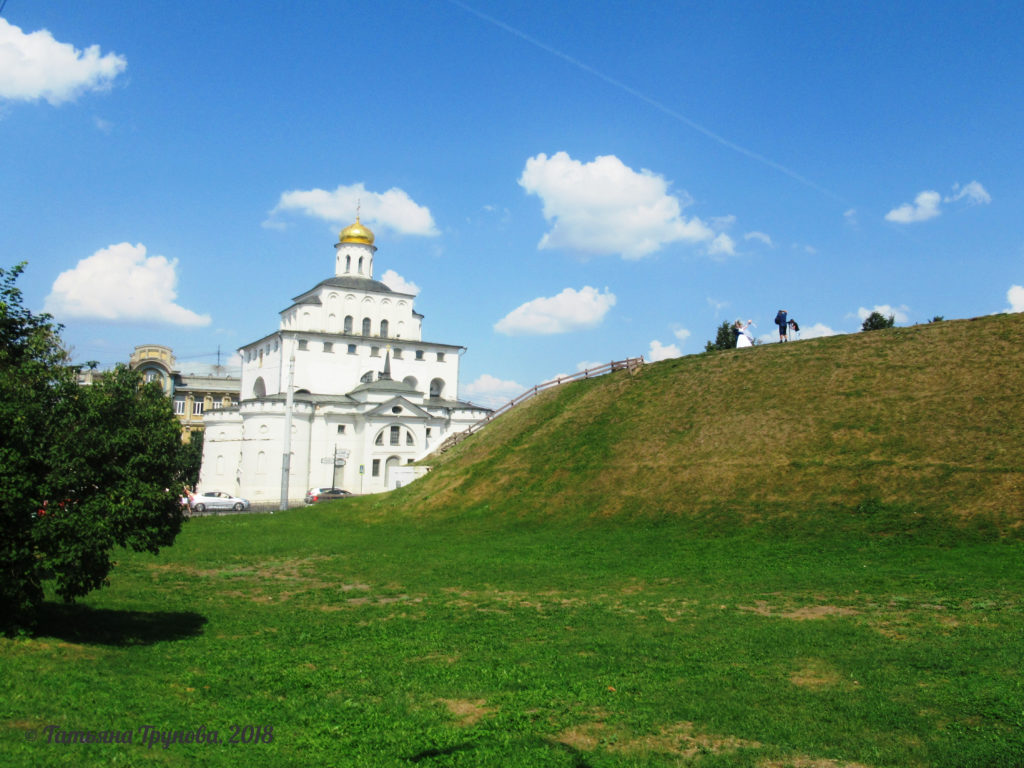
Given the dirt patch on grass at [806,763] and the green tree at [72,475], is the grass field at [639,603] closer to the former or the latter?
the dirt patch on grass at [806,763]

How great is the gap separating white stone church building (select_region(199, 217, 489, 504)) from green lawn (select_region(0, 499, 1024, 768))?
3561cm

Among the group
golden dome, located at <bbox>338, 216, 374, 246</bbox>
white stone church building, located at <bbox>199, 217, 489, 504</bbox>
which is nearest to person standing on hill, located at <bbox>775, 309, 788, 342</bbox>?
white stone church building, located at <bbox>199, 217, 489, 504</bbox>

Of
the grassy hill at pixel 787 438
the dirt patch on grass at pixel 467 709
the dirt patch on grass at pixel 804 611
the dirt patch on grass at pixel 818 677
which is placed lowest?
the dirt patch on grass at pixel 467 709

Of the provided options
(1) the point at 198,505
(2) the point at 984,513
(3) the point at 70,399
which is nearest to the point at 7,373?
(3) the point at 70,399

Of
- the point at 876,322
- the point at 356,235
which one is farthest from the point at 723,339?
the point at 356,235

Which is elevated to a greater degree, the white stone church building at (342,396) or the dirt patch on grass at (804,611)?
the white stone church building at (342,396)

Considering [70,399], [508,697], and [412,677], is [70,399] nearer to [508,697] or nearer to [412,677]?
[412,677]

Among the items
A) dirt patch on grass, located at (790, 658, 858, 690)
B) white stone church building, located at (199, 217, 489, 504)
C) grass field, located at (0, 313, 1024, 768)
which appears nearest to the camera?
grass field, located at (0, 313, 1024, 768)

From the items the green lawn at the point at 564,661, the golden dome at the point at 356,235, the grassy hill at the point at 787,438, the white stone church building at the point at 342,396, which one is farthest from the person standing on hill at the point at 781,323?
the golden dome at the point at 356,235

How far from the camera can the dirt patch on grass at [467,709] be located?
895cm

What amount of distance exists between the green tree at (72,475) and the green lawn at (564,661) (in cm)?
108

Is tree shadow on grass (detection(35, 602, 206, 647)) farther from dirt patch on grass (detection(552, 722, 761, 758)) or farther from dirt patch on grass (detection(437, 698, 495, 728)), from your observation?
dirt patch on grass (detection(552, 722, 761, 758))

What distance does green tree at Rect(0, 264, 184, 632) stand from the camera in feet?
35.7

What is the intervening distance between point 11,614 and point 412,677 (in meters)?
5.90
